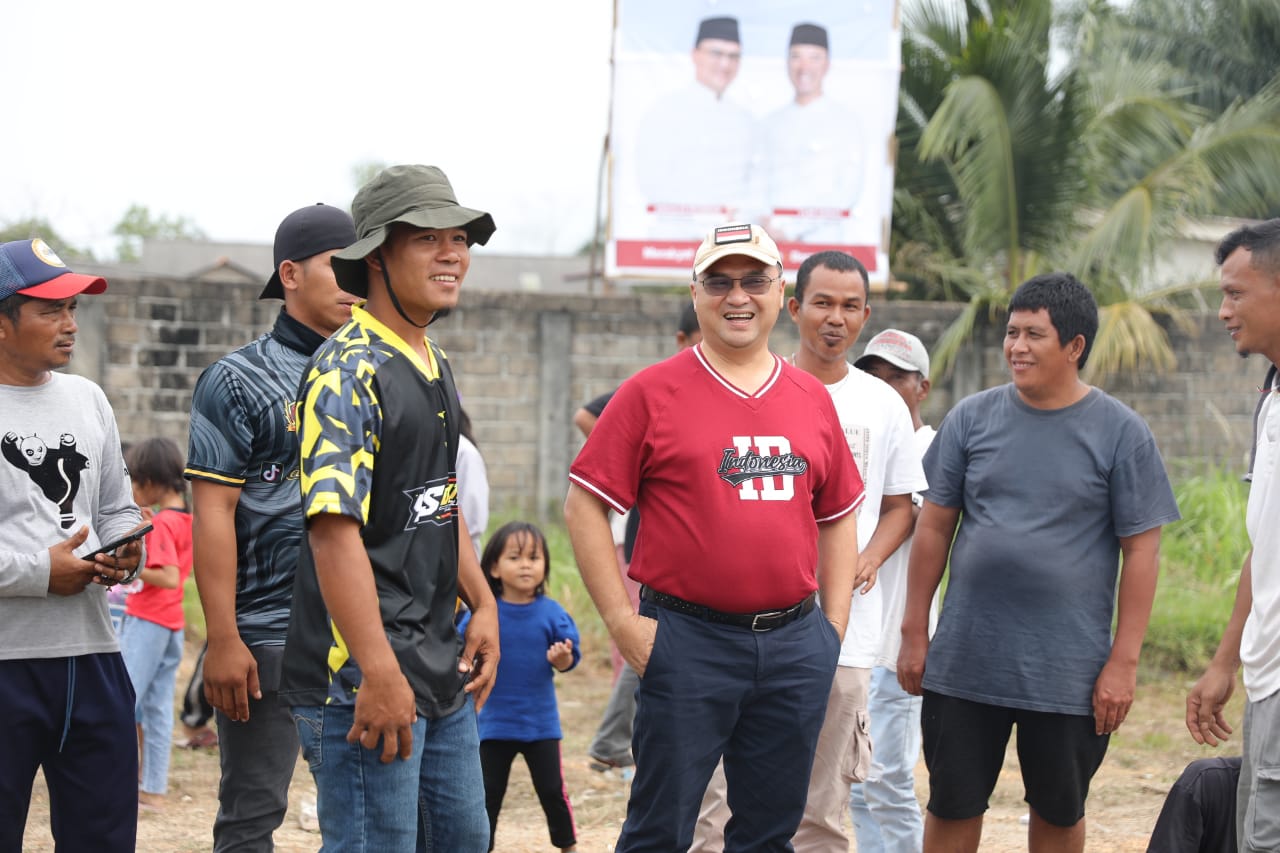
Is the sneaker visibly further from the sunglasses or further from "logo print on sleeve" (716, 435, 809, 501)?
the sunglasses

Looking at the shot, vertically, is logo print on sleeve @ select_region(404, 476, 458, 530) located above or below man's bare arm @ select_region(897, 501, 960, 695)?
above

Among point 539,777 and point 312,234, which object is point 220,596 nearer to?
point 312,234

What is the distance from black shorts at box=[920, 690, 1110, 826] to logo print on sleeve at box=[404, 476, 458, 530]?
191 centimetres

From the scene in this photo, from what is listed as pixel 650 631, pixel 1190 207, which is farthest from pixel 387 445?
pixel 1190 207

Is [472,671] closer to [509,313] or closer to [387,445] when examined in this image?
[387,445]

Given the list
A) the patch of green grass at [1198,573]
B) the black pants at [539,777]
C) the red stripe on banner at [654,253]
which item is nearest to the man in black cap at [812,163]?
the red stripe on banner at [654,253]

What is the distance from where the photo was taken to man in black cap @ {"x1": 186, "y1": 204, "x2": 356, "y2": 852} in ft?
11.4

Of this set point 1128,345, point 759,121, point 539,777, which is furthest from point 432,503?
point 759,121

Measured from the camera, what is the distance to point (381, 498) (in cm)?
292

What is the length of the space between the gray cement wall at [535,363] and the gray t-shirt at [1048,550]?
7.06 meters

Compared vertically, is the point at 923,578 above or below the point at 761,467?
below

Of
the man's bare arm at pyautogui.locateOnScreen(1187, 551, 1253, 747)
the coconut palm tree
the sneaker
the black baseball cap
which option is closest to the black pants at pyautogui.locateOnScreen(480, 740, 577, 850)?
the sneaker

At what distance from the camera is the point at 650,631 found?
352 centimetres

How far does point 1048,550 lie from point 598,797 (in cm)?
336
